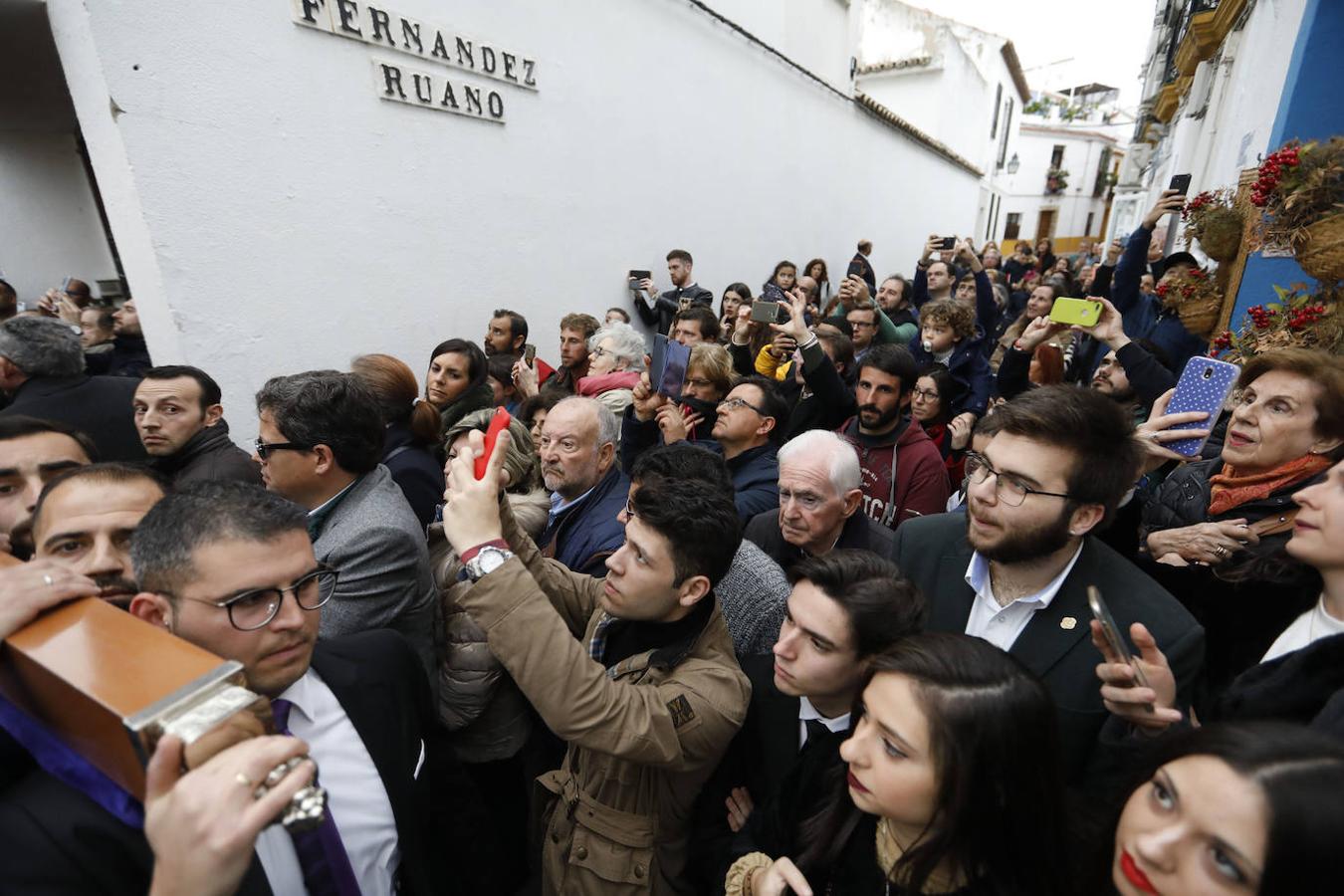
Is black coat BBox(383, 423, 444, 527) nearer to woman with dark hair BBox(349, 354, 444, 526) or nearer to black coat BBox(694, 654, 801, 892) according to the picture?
woman with dark hair BBox(349, 354, 444, 526)

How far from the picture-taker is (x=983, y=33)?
62.8ft

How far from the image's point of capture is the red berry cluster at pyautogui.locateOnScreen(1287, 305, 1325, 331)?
2748 mm

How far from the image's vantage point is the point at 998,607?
179 cm

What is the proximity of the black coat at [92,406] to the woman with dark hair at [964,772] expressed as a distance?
368 cm

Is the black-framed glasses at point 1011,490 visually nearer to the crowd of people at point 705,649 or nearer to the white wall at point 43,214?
the crowd of people at point 705,649

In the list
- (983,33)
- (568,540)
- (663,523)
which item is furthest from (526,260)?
(983,33)

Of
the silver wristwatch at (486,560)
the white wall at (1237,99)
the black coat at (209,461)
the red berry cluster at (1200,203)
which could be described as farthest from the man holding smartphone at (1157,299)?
the black coat at (209,461)

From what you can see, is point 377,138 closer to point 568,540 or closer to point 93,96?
point 93,96

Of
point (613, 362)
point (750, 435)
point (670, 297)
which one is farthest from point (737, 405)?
point (670, 297)

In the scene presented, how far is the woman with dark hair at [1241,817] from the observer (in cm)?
78

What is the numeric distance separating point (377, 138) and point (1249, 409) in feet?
14.9

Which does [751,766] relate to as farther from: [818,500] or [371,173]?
[371,173]

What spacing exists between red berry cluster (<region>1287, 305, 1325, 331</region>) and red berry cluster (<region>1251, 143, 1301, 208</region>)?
58cm

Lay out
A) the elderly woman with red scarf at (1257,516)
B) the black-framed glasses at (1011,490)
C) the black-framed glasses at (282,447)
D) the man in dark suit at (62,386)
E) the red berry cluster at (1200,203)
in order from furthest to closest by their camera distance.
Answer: the red berry cluster at (1200,203), the man in dark suit at (62,386), the black-framed glasses at (282,447), the elderly woman with red scarf at (1257,516), the black-framed glasses at (1011,490)
